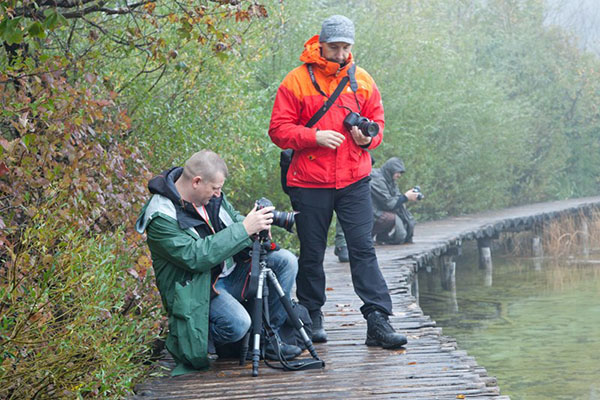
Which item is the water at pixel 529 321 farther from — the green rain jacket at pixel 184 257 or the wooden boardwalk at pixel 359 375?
the green rain jacket at pixel 184 257

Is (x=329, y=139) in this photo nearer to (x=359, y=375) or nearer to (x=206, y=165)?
(x=206, y=165)

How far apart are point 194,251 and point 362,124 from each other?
116 centimetres

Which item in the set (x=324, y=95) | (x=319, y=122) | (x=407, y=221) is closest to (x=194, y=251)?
(x=319, y=122)

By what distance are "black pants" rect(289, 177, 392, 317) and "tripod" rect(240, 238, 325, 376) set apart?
0.47 meters

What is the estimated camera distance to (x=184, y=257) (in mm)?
4496

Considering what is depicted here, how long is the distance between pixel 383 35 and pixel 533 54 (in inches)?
354

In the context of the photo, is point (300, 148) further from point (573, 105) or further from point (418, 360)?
point (573, 105)

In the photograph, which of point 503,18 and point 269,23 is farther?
point 503,18

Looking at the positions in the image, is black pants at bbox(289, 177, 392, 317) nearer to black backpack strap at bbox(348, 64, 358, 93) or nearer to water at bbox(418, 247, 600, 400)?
black backpack strap at bbox(348, 64, 358, 93)

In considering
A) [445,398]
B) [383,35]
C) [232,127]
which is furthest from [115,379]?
[383,35]

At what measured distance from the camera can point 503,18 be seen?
26.7 metres

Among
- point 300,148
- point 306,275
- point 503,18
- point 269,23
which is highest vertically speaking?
point 503,18

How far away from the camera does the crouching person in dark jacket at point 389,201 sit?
1098cm

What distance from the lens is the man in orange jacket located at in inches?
197
